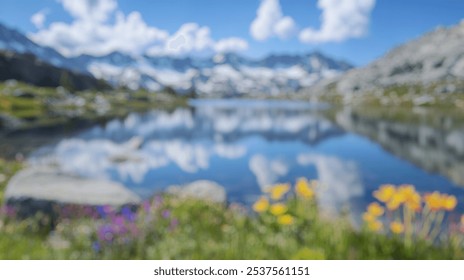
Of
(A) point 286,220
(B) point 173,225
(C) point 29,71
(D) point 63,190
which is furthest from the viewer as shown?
(C) point 29,71

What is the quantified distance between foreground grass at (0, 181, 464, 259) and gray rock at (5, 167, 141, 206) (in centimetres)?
35

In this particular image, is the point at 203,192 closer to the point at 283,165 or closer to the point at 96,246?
the point at 96,246

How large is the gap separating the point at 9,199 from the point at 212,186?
15.4ft

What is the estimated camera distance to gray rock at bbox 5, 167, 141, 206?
768 centimetres

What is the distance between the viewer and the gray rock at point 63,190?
25.2 ft

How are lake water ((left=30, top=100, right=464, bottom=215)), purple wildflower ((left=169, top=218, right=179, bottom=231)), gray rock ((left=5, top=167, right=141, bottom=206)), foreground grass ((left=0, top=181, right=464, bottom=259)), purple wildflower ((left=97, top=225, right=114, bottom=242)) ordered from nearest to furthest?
1. foreground grass ((left=0, top=181, right=464, bottom=259))
2. purple wildflower ((left=97, top=225, right=114, bottom=242))
3. purple wildflower ((left=169, top=218, right=179, bottom=231))
4. gray rock ((left=5, top=167, right=141, bottom=206))
5. lake water ((left=30, top=100, right=464, bottom=215))

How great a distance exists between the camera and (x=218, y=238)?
6.39 m

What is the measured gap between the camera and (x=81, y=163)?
2131cm

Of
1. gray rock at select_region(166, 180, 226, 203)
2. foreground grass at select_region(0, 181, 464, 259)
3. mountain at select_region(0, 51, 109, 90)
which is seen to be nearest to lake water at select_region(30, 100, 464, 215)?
gray rock at select_region(166, 180, 226, 203)

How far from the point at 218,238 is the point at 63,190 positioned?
3398mm

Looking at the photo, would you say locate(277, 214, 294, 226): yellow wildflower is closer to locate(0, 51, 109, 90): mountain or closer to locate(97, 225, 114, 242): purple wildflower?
locate(97, 225, 114, 242): purple wildflower

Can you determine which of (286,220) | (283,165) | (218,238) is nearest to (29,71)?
(283,165)
